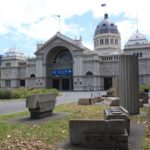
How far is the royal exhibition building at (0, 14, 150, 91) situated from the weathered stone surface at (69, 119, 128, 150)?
245 feet

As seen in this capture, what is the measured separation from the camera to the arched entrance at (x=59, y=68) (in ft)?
320

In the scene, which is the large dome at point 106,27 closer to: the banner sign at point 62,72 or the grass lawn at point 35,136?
the banner sign at point 62,72

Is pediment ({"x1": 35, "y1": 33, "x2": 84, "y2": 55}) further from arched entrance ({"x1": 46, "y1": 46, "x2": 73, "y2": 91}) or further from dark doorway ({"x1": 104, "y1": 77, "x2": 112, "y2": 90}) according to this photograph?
dark doorway ({"x1": 104, "y1": 77, "x2": 112, "y2": 90})

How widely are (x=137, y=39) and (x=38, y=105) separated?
84353 millimetres

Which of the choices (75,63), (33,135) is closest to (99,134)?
(33,135)

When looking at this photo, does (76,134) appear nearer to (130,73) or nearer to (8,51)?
(130,73)

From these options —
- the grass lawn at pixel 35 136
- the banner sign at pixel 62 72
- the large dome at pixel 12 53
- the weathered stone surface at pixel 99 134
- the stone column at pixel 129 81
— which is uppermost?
the large dome at pixel 12 53

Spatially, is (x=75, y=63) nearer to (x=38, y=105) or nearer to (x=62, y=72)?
(x=62, y=72)

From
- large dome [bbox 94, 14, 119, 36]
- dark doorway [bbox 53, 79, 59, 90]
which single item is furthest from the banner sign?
large dome [bbox 94, 14, 119, 36]

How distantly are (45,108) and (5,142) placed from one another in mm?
7001

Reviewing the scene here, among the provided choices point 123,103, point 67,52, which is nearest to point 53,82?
point 67,52

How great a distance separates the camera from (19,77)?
355ft

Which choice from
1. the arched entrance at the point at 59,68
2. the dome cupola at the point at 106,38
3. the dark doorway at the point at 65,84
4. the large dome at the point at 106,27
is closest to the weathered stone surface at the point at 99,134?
the arched entrance at the point at 59,68

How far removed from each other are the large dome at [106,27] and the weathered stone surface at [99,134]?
327 feet
